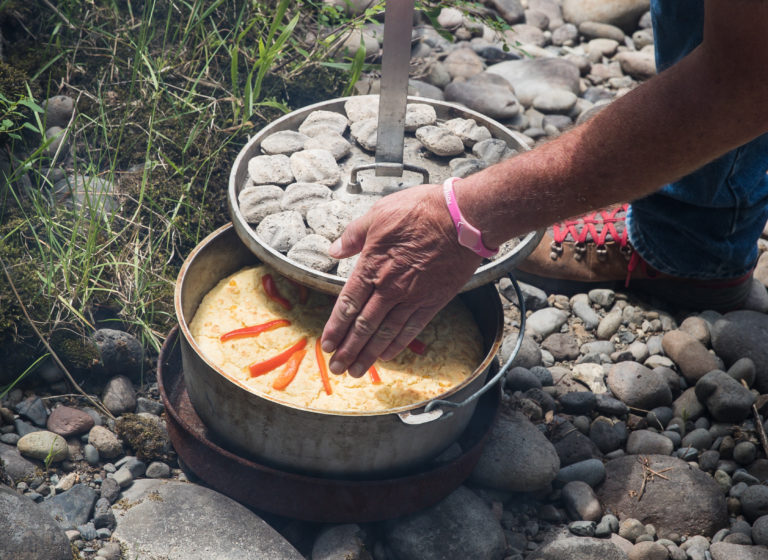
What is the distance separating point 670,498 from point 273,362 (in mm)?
1603

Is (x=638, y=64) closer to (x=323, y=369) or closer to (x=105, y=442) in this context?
(x=323, y=369)

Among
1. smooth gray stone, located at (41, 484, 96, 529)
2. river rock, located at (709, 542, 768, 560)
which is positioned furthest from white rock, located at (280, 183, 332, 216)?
river rock, located at (709, 542, 768, 560)

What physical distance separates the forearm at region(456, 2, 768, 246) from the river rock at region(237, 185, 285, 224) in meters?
0.86

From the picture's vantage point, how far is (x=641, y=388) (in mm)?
3322

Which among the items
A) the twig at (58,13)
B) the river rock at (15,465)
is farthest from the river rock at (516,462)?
the twig at (58,13)

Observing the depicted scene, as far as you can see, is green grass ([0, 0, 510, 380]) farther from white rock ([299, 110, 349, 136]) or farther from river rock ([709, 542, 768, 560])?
river rock ([709, 542, 768, 560])

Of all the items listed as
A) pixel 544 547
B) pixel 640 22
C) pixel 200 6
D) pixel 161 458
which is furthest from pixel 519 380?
pixel 640 22

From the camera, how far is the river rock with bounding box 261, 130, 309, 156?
313 cm

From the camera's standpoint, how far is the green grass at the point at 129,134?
3260 mm

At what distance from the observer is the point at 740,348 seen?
3459mm

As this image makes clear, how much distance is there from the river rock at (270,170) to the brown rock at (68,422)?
1153mm

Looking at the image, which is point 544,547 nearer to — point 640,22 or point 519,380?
point 519,380

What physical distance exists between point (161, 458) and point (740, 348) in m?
2.60

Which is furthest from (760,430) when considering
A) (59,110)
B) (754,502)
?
(59,110)
